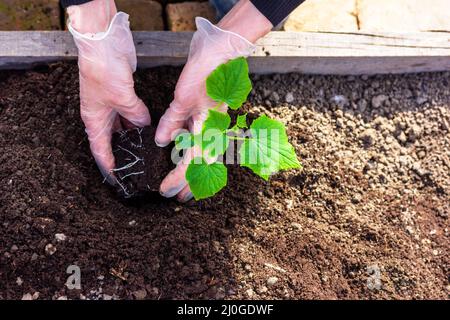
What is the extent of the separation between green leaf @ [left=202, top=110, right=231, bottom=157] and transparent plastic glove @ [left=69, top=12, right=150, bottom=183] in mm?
359

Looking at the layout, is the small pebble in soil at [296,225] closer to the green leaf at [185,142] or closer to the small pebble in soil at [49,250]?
the green leaf at [185,142]

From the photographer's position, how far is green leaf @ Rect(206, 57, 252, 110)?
1.35 metres

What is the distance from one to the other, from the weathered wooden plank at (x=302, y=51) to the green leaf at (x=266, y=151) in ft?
1.53

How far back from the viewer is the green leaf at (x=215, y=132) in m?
1.35

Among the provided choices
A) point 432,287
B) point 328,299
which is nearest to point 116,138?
point 328,299

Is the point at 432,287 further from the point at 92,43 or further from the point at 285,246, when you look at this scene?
the point at 92,43

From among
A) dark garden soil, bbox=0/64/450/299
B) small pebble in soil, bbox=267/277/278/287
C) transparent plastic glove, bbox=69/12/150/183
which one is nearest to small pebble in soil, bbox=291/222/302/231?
dark garden soil, bbox=0/64/450/299

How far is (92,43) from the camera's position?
1524 mm

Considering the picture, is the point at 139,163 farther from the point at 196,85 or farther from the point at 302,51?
the point at 302,51

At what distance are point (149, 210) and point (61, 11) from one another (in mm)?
809

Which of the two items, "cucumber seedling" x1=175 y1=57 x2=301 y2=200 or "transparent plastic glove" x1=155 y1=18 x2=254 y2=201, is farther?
"transparent plastic glove" x1=155 y1=18 x2=254 y2=201

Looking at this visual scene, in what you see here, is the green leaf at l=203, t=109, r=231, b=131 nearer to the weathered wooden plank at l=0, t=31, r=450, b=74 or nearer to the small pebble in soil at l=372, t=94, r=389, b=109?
the weathered wooden plank at l=0, t=31, r=450, b=74

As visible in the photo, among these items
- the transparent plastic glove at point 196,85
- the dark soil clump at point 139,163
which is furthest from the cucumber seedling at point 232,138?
the dark soil clump at point 139,163
